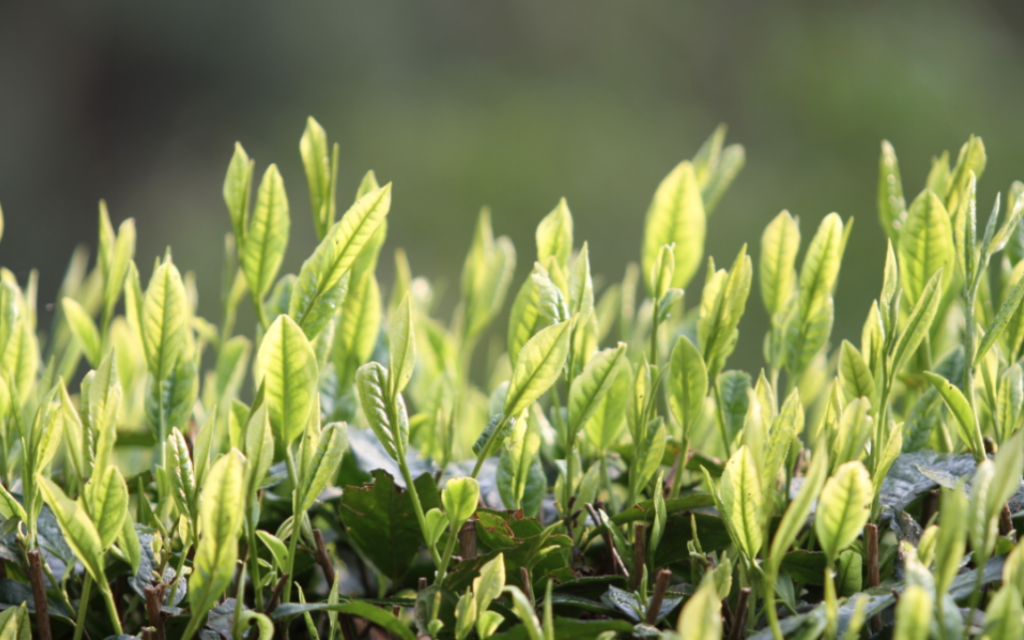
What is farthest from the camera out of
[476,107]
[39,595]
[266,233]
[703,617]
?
[476,107]

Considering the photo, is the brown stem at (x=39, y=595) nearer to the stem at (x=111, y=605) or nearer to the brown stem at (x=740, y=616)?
the stem at (x=111, y=605)

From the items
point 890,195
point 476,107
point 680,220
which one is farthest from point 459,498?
point 476,107

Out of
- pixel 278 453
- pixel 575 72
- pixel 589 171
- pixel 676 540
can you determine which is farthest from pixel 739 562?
pixel 575 72

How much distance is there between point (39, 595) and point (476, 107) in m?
4.74

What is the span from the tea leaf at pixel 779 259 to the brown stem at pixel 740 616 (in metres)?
0.21

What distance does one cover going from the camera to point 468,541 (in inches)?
15.8

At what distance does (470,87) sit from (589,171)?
0.91 meters

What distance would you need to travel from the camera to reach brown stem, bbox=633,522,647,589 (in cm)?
39

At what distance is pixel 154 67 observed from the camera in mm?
4840

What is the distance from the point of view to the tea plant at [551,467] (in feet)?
1.08

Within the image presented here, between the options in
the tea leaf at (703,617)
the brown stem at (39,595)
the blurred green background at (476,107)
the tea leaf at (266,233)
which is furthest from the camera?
the blurred green background at (476,107)

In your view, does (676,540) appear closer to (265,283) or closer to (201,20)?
(265,283)

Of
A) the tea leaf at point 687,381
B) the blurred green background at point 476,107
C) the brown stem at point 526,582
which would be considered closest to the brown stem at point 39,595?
the brown stem at point 526,582

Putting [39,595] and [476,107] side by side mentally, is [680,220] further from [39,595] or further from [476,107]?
[476,107]
